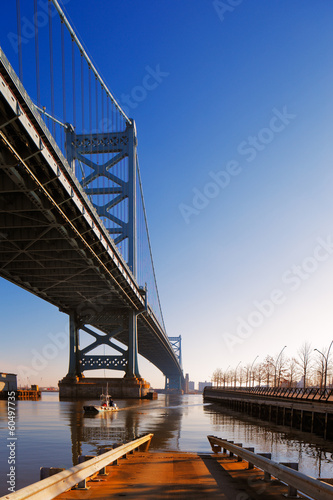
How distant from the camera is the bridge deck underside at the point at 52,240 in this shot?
85.2ft

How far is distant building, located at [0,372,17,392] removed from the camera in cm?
7794

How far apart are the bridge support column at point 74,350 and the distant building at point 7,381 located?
47.2ft

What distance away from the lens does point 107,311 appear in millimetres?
77125

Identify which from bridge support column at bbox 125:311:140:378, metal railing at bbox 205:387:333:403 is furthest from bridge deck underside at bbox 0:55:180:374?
metal railing at bbox 205:387:333:403

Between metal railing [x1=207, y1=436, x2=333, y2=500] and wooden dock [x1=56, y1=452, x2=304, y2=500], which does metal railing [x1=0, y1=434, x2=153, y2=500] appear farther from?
metal railing [x1=207, y1=436, x2=333, y2=500]

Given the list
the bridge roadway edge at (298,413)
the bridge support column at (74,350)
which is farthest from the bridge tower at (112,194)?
the bridge roadway edge at (298,413)

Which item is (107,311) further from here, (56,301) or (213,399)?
(213,399)

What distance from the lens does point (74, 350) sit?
72000 millimetres

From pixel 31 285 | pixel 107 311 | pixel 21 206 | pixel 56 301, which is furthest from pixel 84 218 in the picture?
pixel 107 311

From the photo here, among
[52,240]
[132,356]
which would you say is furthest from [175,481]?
[132,356]

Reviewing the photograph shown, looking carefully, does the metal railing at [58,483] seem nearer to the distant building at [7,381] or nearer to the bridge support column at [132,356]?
the bridge support column at [132,356]

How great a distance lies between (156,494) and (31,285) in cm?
5653

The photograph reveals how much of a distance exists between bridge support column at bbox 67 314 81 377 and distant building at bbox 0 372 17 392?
14.4 meters

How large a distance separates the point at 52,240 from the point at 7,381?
4630 cm
